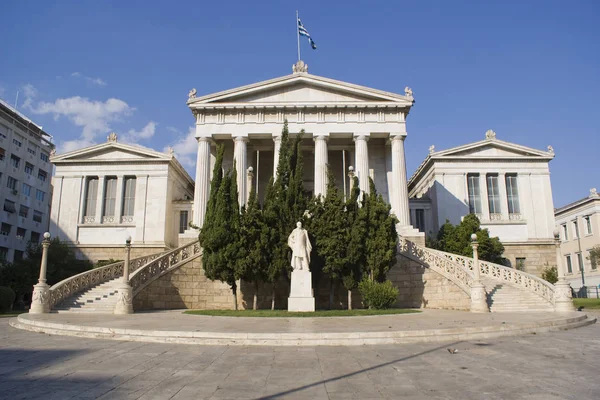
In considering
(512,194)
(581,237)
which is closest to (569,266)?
(581,237)

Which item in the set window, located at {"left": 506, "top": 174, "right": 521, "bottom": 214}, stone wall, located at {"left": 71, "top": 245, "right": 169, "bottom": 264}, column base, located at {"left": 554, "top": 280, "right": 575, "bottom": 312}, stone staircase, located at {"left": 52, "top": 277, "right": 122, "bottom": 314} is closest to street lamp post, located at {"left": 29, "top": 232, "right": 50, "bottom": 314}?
stone staircase, located at {"left": 52, "top": 277, "right": 122, "bottom": 314}

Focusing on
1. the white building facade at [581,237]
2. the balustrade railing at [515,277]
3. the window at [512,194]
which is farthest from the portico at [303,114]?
the white building facade at [581,237]

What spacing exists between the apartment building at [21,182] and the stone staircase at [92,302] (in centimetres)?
3250

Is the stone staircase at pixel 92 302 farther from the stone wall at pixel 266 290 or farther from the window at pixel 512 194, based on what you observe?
the window at pixel 512 194

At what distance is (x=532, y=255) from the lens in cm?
4119

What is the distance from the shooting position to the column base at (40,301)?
65.4 ft

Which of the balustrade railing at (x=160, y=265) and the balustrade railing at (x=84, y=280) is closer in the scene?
the balustrade railing at (x=84, y=280)

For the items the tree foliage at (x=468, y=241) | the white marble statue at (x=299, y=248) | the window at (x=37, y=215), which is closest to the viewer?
the white marble statue at (x=299, y=248)

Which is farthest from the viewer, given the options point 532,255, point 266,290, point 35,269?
point 532,255

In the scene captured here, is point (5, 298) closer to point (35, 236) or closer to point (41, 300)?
point (41, 300)

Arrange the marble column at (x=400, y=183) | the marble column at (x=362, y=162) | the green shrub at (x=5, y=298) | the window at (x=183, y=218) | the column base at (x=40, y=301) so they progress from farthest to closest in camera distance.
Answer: the window at (x=183, y=218) → the marble column at (x=362, y=162) → the marble column at (x=400, y=183) → the green shrub at (x=5, y=298) → the column base at (x=40, y=301)

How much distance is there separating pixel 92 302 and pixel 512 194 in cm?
3741

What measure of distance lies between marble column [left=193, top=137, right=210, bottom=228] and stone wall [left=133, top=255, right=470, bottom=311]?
7030mm

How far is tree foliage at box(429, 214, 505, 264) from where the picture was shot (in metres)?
36.1
